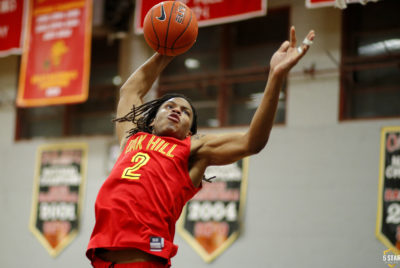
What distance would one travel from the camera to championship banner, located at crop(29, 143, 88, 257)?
9.99 m

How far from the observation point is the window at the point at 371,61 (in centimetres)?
822

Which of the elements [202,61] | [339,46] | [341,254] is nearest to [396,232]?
[341,254]

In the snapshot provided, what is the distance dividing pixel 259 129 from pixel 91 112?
8.18m

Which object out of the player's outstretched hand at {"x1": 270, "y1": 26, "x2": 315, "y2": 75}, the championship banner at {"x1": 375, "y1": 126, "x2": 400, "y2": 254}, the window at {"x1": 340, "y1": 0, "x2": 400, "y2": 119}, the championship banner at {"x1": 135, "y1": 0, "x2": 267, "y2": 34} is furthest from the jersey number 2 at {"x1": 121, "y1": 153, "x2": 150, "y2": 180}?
the window at {"x1": 340, "y1": 0, "x2": 400, "y2": 119}

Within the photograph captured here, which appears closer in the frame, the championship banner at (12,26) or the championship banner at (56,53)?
the championship banner at (56,53)

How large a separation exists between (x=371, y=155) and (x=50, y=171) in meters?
5.82

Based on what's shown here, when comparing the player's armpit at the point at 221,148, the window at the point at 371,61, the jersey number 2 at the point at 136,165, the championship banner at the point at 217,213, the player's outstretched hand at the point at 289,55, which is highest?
the window at the point at 371,61

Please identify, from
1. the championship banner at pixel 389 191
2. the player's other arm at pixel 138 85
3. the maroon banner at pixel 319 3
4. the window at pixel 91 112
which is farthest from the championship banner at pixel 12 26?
the championship banner at pixel 389 191

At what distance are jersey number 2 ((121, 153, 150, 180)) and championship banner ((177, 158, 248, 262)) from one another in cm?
520

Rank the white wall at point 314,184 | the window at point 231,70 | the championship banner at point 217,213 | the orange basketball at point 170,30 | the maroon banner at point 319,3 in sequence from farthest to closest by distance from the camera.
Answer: the window at point 231,70, the championship banner at point 217,213, the white wall at point 314,184, the maroon banner at point 319,3, the orange basketball at point 170,30

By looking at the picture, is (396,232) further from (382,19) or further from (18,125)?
(18,125)

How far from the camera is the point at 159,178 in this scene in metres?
3.45

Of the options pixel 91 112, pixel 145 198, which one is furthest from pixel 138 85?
pixel 91 112

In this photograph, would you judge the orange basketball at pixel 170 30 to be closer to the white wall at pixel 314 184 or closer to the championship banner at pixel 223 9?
the championship banner at pixel 223 9
